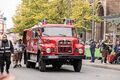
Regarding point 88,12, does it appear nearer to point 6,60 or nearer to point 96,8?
point 96,8

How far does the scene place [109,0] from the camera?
2781 inches

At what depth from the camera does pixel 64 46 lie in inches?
1126

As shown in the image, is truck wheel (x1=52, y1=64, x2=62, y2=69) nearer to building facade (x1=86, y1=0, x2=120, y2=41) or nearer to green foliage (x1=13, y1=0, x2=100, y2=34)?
green foliage (x1=13, y1=0, x2=100, y2=34)

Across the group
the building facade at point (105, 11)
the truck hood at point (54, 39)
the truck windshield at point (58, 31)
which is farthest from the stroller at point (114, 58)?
the building facade at point (105, 11)

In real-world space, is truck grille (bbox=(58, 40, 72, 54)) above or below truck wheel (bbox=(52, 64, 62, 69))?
above

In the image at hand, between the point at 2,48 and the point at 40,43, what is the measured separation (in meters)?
4.57

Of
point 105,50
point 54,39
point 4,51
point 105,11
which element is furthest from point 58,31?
point 105,11

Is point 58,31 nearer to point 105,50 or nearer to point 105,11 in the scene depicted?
point 105,50

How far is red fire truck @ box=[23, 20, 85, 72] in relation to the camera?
28.4 m

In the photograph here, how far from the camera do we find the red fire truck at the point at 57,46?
93.3ft

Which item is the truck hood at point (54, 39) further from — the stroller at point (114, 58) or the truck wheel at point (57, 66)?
the stroller at point (114, 58)

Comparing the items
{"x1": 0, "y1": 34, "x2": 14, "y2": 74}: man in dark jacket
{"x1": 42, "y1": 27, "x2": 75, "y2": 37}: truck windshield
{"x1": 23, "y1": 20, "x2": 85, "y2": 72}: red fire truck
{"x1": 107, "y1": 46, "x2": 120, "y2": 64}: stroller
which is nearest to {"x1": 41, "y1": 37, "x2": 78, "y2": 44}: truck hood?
{"x1": 23, "y1": 20, "x2": 85, "y2": 72}: red fire truck

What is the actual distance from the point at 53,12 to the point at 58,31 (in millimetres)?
33109

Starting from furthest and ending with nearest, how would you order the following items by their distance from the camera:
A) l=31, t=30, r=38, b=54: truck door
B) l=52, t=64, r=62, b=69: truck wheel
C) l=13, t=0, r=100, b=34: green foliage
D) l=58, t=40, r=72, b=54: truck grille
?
l=13, t=0, r=100, b=34: green foliage → l=52, t=64, r=62, b=69: truck wheel → l=31, t=30, r=38, b=54: truck door → l=58, t=40, r=72, b=54: truck grille
